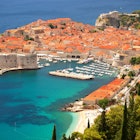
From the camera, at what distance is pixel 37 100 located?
29750 mm

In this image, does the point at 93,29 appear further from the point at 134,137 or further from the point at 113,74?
the point at 134,137

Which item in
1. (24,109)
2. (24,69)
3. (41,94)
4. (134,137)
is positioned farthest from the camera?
(24,69)

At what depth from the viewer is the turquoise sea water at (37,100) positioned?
948 inches

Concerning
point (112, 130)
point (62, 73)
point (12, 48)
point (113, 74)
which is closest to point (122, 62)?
point (113, 74)

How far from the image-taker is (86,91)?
31.5m

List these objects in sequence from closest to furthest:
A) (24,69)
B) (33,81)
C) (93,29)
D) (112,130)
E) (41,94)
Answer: (112,130) → (41,94) → (33,81) → (24,69) → (93,29)

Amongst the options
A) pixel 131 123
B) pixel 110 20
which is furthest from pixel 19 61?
pixel 131 123

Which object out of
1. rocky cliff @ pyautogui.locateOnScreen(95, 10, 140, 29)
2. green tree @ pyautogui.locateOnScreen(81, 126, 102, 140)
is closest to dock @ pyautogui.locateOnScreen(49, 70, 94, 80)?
green tree @ pyautogui.locateOnScreen(81, 126, 102, 140)

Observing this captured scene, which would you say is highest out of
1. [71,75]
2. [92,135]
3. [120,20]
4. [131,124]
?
[120,20]

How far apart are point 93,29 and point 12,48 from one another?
13533 mm

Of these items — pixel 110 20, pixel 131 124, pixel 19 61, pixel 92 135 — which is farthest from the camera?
pixel 110 20

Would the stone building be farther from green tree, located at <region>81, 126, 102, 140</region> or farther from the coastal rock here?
green tree, located at <region>81, 126, 102, 140</region>

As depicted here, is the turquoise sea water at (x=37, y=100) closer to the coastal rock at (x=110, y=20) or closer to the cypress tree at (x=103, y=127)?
the cypress tree at (x=103, y=127)

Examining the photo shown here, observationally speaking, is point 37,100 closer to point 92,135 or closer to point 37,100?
point 37,100
